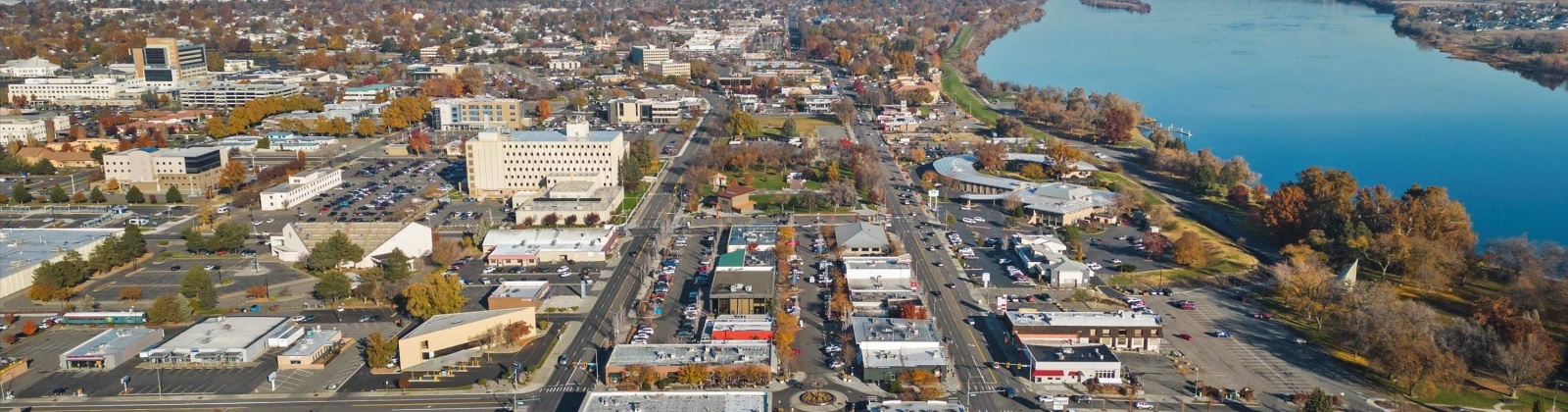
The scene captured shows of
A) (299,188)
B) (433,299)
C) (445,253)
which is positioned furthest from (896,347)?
(299,188)

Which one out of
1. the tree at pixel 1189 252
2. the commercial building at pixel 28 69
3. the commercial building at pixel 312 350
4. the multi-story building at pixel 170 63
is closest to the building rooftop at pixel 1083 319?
the tree at pixel 1189 252

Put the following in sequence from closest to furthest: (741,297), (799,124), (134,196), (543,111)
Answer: (741,297), (134,196), (799,124), (543,111)

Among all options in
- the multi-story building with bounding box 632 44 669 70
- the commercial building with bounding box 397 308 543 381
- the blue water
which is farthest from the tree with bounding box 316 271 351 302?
the multi-story building with bounding box 632 44 669 70

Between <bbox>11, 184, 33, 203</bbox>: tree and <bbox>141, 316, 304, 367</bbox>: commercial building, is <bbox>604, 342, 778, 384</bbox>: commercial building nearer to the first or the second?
<bbox>141, 316, 304, 367</bbox>: commercial building

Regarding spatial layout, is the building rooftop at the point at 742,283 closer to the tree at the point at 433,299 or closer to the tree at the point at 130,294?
the tree at the point at 433,299

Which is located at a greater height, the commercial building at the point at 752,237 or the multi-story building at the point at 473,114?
the multi-story building at the point at 473,114

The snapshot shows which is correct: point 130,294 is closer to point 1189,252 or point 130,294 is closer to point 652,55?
point 1189,252
